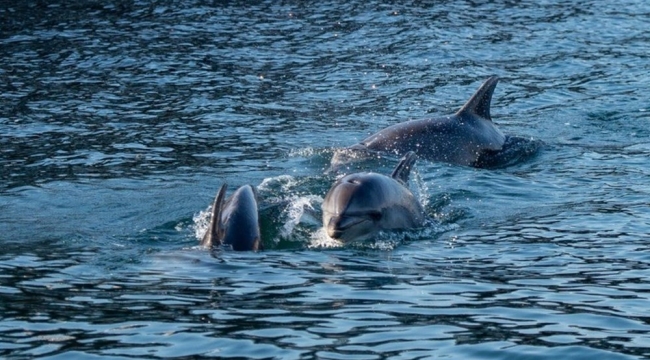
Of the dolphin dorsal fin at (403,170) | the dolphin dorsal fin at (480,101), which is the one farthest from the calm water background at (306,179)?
the dolphin dorsal fin at (480,101)

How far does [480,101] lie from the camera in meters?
17.8

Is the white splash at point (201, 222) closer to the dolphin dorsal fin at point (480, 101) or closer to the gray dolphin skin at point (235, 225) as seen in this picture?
the gray dolphin skin at point (235, 225)

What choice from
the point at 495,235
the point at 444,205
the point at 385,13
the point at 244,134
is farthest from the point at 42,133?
the point at 385,13

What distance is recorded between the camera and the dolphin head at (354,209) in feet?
39.8

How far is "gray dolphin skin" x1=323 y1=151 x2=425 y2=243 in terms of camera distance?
12.2 metres

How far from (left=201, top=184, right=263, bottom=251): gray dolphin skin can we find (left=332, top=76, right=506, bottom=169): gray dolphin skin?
171 inches

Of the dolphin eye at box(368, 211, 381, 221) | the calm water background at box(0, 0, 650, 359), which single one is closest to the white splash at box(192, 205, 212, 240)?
the calm water background at box(0, 0, 650, 359)

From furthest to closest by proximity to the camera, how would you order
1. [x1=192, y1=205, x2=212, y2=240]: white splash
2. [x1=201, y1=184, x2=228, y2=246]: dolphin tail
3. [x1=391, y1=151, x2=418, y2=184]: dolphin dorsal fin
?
1. [x1=391, y1=151, x2=418, y2=184]: dolphin dorsal fin
2. [x1=192, y1=205, x2=212, y2=240]: white splash
3. [x1=201, y1=184, x2=228, y2=246]: dolphin tail

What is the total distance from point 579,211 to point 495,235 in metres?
1.59

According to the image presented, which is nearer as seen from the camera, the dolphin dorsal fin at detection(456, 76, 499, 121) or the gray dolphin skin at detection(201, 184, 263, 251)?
the gray dolphin skin at detection(201, 184, 263, 251)

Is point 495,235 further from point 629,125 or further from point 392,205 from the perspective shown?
point 629,125

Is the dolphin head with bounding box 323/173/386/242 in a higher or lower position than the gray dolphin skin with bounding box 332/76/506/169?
higher

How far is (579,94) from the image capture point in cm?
2311

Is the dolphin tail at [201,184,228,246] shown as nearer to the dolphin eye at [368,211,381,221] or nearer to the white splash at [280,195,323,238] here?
the white splash at [280,195,323,238]
